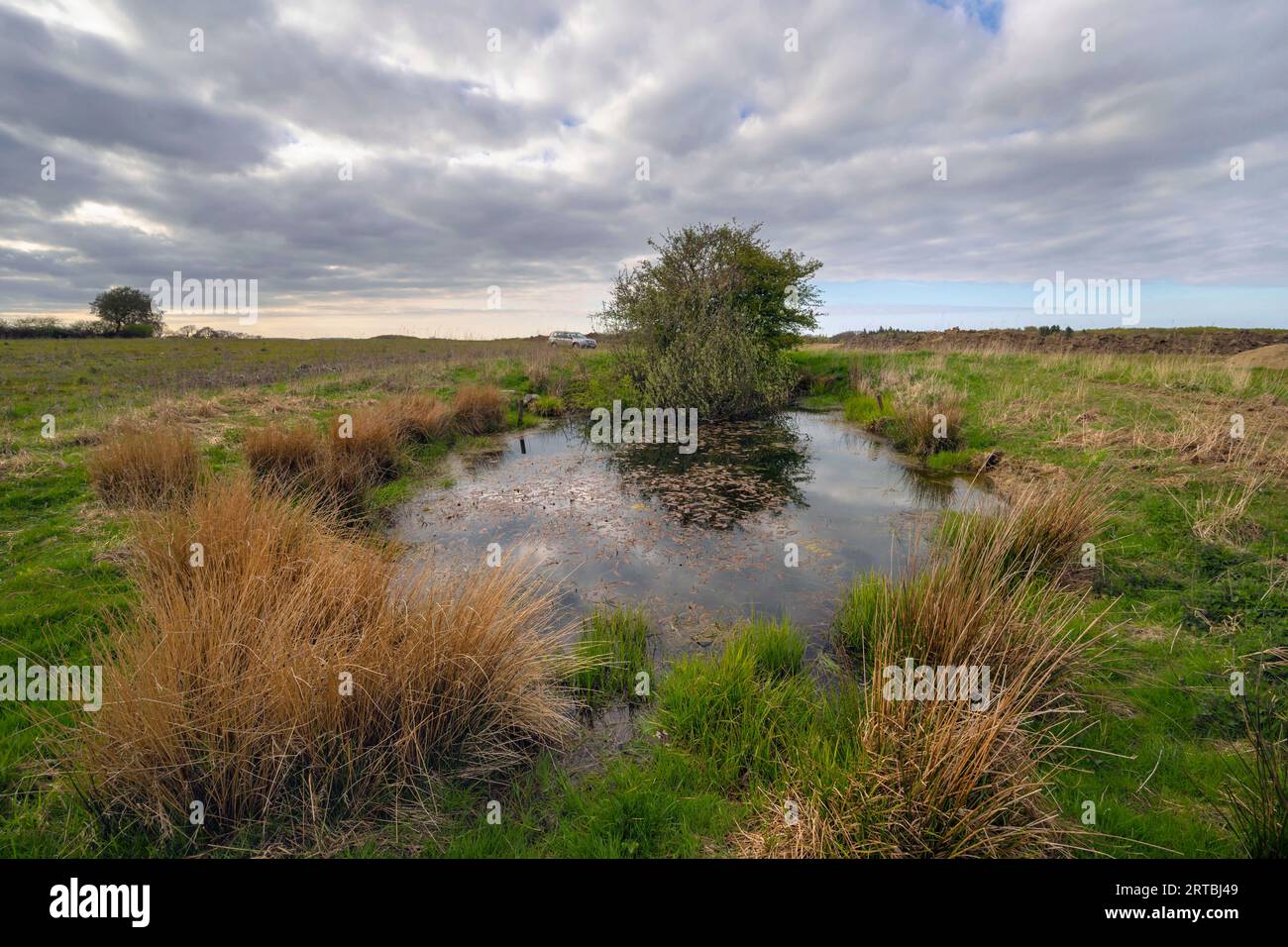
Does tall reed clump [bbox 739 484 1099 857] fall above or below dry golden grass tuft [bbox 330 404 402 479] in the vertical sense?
below

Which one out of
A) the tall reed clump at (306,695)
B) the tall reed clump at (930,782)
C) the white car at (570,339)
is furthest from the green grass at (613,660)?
the white car at (570,339)

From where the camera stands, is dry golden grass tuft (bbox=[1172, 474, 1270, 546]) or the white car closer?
dry golden grass tuft (bbox=[1172, 474, 1270, 546])

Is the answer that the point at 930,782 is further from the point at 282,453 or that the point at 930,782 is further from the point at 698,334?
the point at 698,334

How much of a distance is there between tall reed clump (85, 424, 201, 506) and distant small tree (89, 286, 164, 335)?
241ft

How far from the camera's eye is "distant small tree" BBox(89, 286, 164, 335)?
60.6 meters

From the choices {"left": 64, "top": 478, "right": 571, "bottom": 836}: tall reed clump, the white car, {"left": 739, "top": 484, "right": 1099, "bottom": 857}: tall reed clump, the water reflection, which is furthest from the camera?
the white car

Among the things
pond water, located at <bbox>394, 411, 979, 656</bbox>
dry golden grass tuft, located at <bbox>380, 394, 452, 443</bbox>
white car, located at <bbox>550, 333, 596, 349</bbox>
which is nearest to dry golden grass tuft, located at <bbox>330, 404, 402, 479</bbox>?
dry golden grass tuft, located at <bbox>380, 394, 452, 443</bbox>

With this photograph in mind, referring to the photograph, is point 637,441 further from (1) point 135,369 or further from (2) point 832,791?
(1) point 135,369

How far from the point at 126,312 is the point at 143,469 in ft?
251

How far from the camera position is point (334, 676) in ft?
10.7

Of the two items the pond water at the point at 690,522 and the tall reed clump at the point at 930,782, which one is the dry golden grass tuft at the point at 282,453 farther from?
the tall reed clump at the point at 930,782

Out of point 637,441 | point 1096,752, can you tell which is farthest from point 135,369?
point 1096,752

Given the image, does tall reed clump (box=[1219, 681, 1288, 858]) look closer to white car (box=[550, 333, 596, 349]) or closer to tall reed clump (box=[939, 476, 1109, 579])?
tall reed clump (box=[939, 476, 1109, 579])
